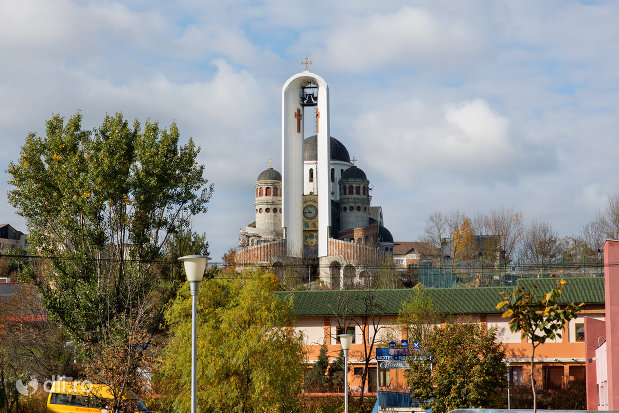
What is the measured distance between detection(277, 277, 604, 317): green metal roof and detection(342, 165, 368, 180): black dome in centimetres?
6410

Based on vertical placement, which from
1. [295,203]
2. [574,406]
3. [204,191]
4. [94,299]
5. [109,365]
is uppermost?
[295,203]

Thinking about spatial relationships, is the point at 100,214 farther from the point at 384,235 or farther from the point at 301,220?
the point at 384,235

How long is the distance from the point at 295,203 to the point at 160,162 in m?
62.6

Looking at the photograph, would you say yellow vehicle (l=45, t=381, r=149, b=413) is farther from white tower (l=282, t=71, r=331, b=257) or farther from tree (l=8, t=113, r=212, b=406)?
white tower (l=282, t=71, r=331, b=257)

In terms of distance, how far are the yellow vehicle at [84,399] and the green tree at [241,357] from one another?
2091 millimetres

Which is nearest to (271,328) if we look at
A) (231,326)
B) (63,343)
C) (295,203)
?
(231,326)

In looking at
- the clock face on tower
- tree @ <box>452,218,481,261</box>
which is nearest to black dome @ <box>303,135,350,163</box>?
the clock face on tower

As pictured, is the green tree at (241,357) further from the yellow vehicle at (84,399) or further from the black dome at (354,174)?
the black dome at (354,174)

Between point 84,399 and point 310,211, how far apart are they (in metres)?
72.4

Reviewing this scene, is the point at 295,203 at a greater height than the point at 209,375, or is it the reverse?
the point at 295,203

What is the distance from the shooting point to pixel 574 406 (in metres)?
37.0

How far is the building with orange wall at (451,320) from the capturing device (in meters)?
42.9

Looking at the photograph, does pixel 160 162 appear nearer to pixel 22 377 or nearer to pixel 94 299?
pixel 94 299

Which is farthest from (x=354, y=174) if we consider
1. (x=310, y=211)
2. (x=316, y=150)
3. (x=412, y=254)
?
(x=412, y=254)
